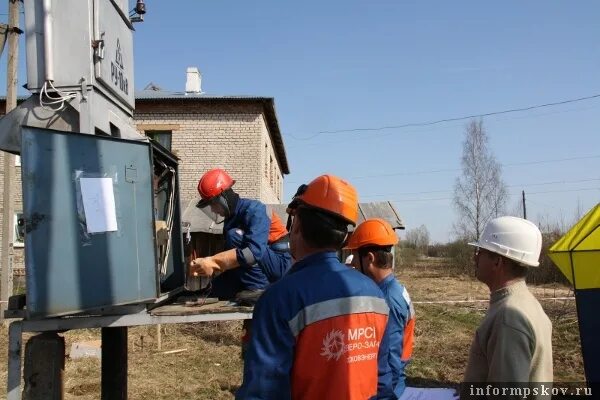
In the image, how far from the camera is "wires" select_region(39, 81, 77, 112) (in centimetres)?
313

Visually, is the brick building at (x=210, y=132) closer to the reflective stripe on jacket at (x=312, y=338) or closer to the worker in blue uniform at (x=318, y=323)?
the worker in blue uniform at (x=318, y=323)

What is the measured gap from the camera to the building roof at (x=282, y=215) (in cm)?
1411

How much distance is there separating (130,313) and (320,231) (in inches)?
64.7

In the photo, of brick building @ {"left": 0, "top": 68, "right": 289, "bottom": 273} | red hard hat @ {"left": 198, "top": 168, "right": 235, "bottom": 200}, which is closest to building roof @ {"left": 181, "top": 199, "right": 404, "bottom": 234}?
brick building @ {"left": 0, "top": 68, "right": 289, "bottom": 273}

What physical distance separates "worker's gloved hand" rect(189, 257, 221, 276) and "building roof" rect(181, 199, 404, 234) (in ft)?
33.6

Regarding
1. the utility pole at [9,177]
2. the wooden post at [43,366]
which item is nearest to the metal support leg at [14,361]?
the wooden post at [43,366]

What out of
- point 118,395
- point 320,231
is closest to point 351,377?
point 320,231

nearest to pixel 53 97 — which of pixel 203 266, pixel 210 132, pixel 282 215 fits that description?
pixel 203 266

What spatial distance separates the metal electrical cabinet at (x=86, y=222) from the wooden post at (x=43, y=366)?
1.56 ft

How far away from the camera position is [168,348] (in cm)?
992

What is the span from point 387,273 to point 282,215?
12446 millimetres
